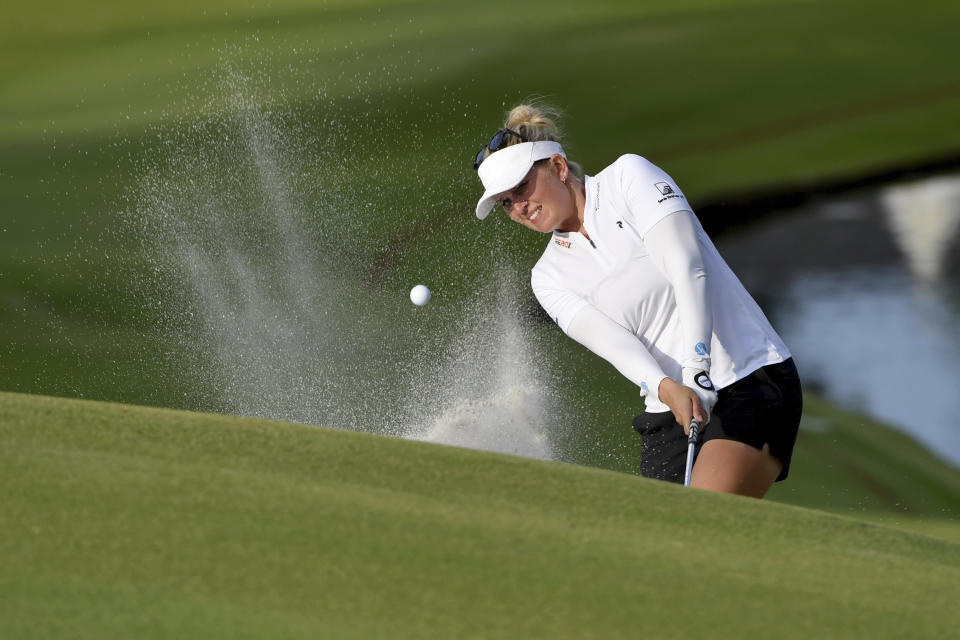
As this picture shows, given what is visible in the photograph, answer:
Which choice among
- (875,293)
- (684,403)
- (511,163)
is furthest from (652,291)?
(875,293)

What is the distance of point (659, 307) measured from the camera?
2.44m

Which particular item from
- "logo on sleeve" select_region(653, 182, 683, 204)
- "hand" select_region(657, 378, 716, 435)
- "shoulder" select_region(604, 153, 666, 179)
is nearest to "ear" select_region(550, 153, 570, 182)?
"shoulder" select_region(604, 153, 666, 179)

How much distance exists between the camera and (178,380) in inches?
177

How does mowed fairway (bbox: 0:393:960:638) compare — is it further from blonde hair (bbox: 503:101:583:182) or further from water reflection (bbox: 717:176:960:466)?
water reflection (bbox: 717:176:960:466)

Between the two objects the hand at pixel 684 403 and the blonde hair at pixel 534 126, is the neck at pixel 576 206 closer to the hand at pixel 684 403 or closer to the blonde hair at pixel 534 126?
the blonde hair at pixel 534 126

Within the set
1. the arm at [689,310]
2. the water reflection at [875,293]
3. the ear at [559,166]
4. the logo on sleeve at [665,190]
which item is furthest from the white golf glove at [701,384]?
the water reflection at [875,293]

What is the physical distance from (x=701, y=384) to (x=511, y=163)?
0.54 meters

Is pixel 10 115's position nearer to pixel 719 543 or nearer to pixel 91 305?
pixel 91 305

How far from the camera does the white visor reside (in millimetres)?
2414

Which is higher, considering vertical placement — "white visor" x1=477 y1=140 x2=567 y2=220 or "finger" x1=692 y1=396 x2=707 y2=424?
"white visor" x1=477 y1=140 x2=567 y2=220

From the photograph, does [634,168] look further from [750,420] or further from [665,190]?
[750,420]

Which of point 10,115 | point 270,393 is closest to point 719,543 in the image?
point 270,393

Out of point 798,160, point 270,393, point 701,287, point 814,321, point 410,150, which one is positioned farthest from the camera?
point 798,160

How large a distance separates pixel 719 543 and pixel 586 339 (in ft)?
2.96
